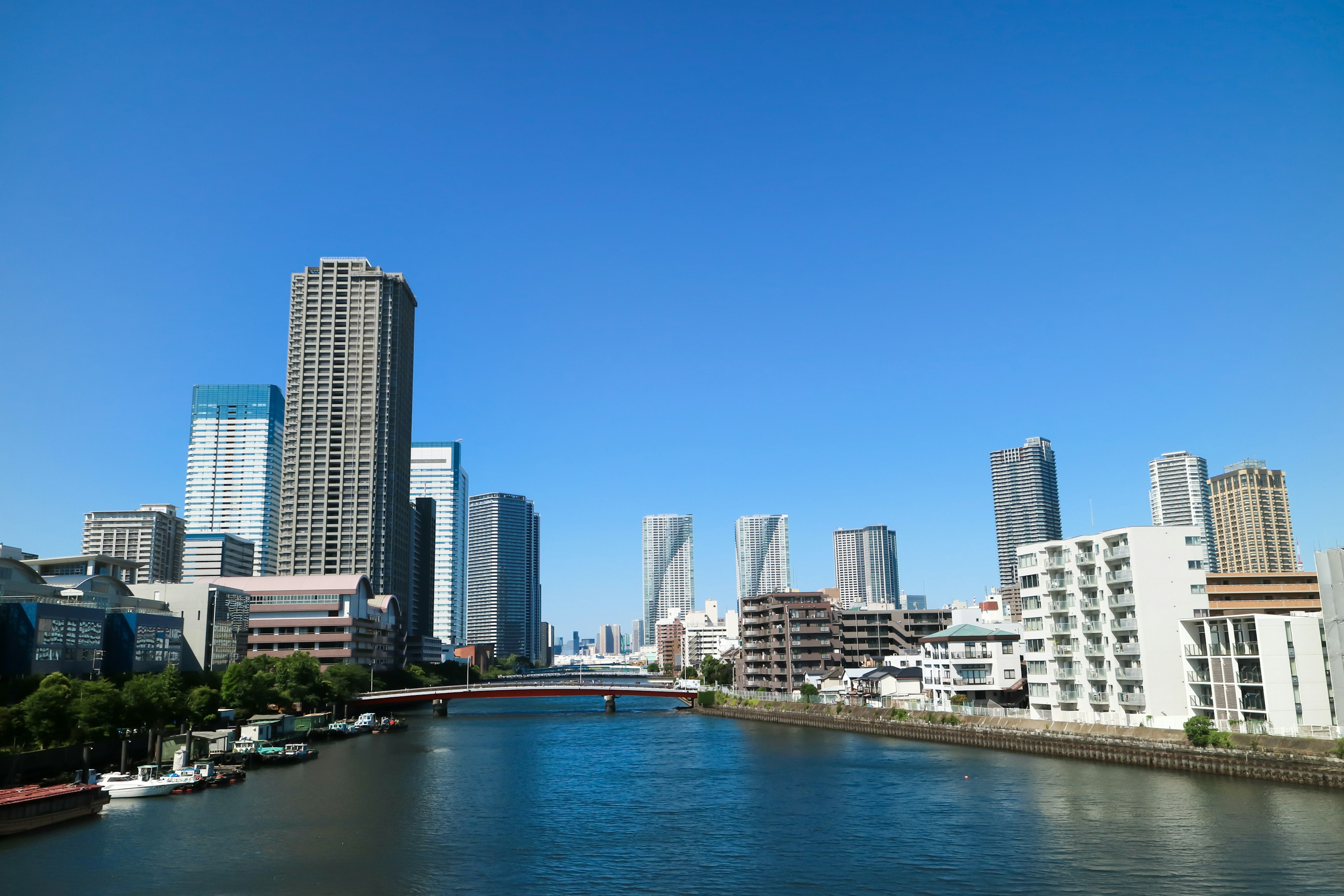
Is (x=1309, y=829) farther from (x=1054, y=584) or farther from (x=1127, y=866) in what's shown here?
(x=1054, y=584)

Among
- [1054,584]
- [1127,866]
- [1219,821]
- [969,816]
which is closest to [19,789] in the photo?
[969,816]

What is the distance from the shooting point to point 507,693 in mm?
150000

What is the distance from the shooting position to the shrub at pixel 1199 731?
69.2m

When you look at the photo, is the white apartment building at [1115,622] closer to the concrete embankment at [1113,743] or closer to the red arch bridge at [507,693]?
the concrete embankment at [1113,743]

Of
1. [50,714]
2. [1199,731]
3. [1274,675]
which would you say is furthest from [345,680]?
[1274,675]

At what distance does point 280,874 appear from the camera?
43.6 metres

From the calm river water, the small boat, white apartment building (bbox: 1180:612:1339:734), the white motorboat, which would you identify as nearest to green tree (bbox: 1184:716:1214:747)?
white apartment building (bbox: 1180:612:1339:734)

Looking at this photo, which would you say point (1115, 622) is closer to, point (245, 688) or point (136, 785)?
point (136, 785)

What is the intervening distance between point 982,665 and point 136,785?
84.7 metres

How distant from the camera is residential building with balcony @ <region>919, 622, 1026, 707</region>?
4306 inches

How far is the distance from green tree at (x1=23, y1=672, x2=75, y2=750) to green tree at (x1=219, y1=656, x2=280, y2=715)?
29.8 meters

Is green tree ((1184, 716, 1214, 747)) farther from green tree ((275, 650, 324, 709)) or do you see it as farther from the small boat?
green tree ((275, 650, 324, 709))

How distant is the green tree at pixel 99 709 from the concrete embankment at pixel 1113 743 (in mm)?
74469

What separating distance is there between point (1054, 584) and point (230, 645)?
98491 mm
